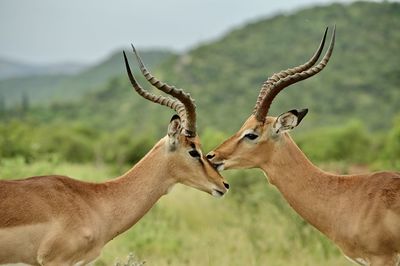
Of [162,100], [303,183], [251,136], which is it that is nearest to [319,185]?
[303,183]

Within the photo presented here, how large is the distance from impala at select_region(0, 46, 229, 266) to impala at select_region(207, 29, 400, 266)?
1.41 feet

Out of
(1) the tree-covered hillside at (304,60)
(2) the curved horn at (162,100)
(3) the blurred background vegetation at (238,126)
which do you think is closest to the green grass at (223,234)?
(3) the blurred background vegetation at (238,126)

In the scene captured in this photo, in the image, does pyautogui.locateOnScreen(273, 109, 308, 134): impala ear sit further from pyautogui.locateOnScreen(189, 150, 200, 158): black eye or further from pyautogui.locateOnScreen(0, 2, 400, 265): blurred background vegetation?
pyautogui.locateOnScreen(0, 2, 400, 265): blurred background vegetation

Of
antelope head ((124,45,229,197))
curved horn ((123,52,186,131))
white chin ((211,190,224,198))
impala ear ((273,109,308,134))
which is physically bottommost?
white chin ((211,190,224,198))

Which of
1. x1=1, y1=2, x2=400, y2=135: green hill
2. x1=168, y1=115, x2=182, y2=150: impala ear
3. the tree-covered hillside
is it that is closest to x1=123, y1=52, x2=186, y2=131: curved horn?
x1=168, y1=115, x2=182, y2=150: impala ear

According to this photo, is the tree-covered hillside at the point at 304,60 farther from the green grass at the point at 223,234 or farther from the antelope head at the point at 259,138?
the antelope head at the point at 259,138

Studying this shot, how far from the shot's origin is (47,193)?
6828 mm

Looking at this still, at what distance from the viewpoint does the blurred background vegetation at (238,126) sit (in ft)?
40.1

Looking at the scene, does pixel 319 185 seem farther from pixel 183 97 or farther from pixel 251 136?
pixel 183 97

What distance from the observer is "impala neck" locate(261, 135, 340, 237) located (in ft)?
24.8

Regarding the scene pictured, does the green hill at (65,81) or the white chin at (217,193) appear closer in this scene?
the white chin at (217,193)

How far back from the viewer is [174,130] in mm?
7430

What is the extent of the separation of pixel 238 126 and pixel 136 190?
3804 centimetres

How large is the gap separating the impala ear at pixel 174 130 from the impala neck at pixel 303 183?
96cm
